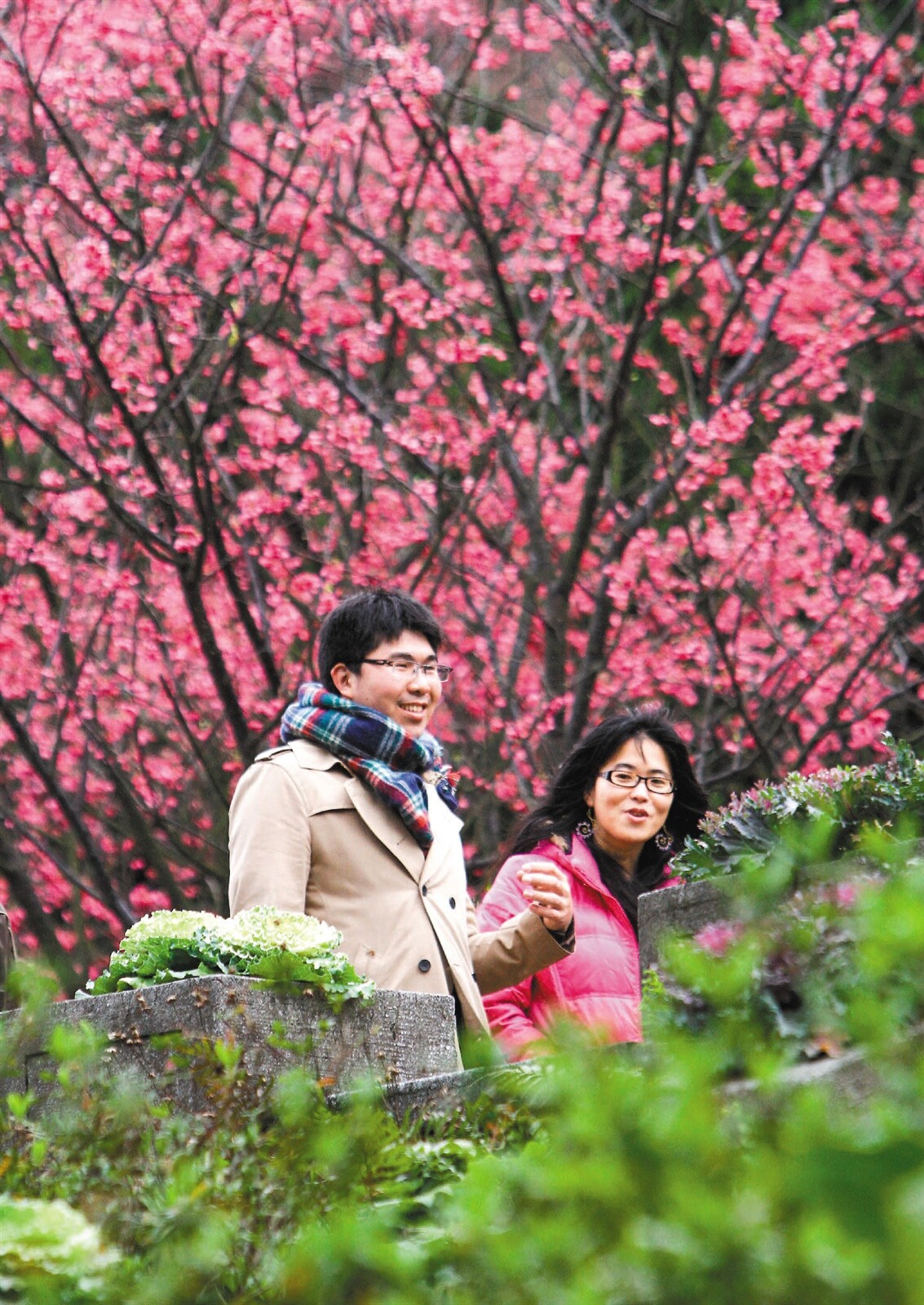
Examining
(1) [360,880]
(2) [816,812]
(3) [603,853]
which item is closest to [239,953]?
(1) [360,880]

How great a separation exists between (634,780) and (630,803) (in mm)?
75

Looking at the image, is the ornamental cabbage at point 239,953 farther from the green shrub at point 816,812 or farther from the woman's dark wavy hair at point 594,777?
the woman's dark wavy hair at point 594,777

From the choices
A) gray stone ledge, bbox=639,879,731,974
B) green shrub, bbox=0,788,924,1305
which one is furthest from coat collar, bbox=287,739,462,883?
green shrub, bbox=0,788,924,1305

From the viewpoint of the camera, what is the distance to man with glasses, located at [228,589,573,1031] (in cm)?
417

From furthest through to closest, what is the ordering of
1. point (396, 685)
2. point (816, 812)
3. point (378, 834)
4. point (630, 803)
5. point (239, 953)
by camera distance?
point (630, 803), point (396, 685), point (378, 834), point (239, 953), point (816, 812)

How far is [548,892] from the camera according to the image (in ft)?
13.5

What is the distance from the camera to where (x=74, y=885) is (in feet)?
29.3

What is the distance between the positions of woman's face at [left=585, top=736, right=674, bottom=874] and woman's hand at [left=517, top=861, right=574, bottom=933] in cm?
66

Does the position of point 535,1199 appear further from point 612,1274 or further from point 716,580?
point 716,580

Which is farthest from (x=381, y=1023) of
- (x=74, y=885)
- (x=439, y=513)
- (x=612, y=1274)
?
(x=74, y=885)

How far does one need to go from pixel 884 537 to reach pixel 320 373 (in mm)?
3752

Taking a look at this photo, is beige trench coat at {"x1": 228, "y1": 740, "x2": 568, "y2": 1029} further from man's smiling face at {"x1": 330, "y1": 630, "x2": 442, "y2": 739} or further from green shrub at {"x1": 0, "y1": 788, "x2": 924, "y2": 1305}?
green shrub at {"x1": 0, "y1": 788, "x2": 924, "y2": 1305}

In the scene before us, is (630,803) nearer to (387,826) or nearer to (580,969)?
(580,969)

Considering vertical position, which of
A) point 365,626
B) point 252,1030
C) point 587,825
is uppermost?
point 365,626
